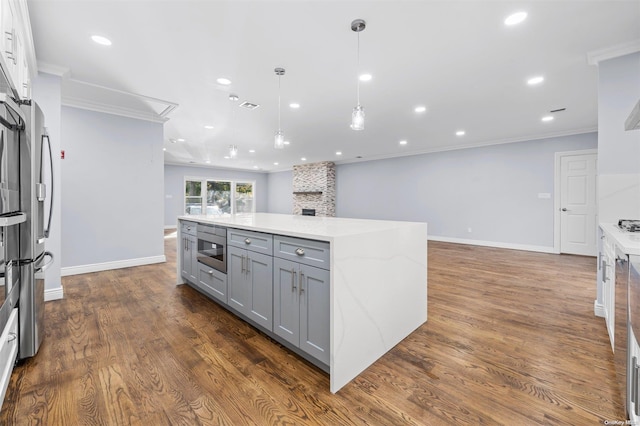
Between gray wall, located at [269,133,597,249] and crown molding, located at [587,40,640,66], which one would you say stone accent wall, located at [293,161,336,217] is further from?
crown molding, located at [587,40,640,66]

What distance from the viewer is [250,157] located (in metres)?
9.14

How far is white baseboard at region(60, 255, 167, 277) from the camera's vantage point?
4.07m

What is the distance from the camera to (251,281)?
234cm

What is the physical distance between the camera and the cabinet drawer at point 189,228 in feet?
10.9

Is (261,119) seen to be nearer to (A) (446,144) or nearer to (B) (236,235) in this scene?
(B) (236,235)

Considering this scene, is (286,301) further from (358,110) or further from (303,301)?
(358,110)

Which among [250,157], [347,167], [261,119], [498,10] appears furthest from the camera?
[347,167]

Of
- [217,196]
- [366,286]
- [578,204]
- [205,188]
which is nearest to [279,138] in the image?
[366,286]

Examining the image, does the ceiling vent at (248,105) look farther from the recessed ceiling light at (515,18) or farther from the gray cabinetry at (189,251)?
the recessed ceiling light at (515,18)

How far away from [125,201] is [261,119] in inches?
99.1

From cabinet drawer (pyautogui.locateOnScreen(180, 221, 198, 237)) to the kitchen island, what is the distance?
3.49ft

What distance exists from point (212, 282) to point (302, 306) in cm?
143

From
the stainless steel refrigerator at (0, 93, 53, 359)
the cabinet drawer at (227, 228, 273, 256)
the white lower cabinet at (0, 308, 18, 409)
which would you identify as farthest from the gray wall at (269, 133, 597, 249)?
the white lower cabinet at (0, 308, 18, 409)

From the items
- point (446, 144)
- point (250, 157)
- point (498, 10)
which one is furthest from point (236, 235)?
Result: point (250, 157)
